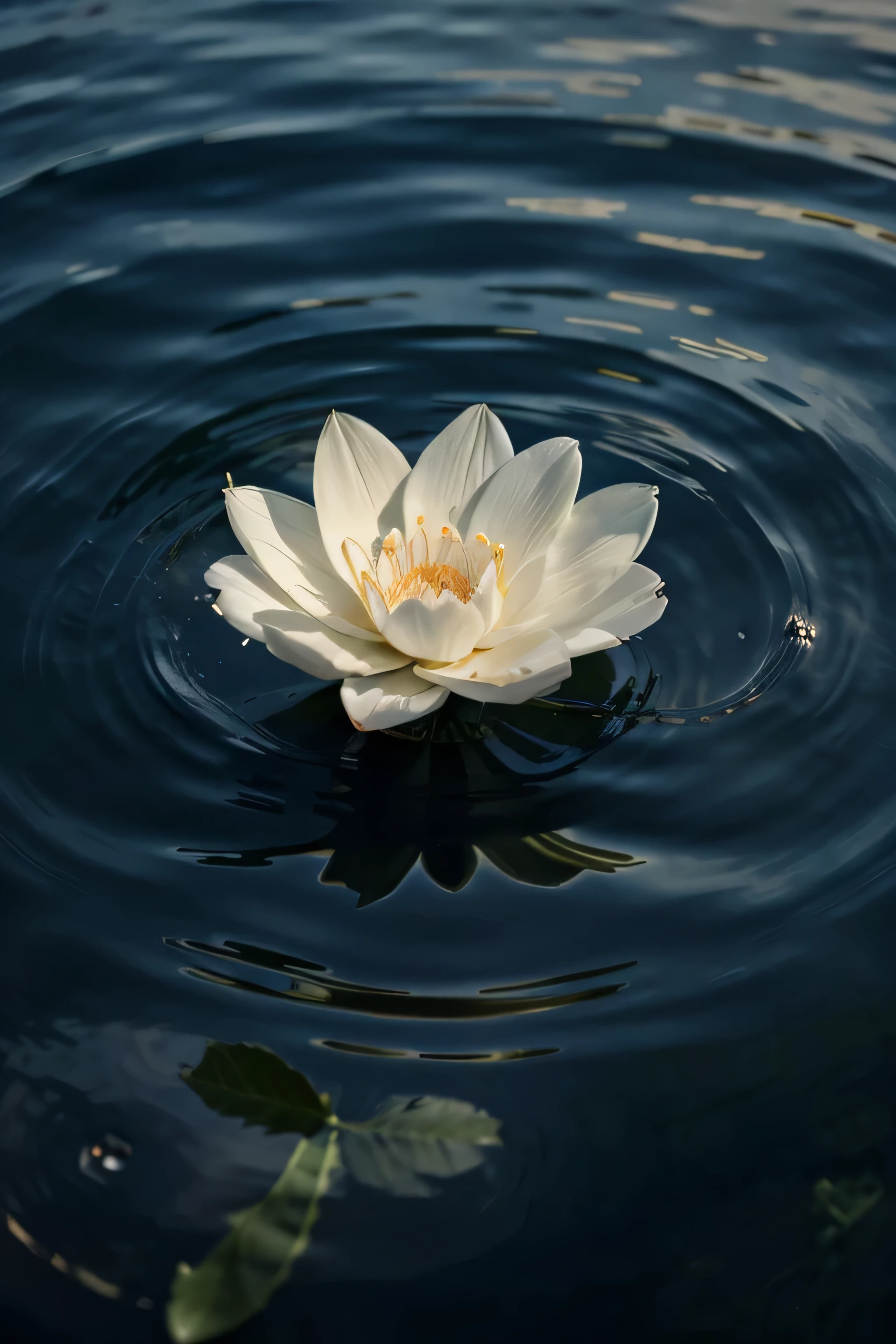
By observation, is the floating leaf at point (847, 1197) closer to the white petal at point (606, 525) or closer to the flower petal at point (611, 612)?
the flower petal at point (611, 612)

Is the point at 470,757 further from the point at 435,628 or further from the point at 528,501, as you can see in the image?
the point at 528,501

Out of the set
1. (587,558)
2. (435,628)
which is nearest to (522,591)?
(587,558)

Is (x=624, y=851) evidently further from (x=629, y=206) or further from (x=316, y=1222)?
(x=629, y=206)

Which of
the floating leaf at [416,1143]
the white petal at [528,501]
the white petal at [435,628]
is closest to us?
the floating leaf at [416,1143]

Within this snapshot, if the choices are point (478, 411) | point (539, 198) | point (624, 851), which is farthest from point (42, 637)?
point (539, 198)

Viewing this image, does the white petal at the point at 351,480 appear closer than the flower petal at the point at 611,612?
No

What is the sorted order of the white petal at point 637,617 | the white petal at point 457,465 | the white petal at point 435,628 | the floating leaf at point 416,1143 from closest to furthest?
the floating leaf at point 416,1143, the white petal at point 435,628, the white petal at point 637,617, the white petal at point 457,465

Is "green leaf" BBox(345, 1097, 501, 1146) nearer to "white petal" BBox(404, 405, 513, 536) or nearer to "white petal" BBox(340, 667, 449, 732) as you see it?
"white petal" BBox(340, 667, 449, 732)

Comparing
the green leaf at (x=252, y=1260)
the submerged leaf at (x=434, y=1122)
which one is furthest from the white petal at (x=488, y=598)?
the green leaf at (x=252, y=1260)
